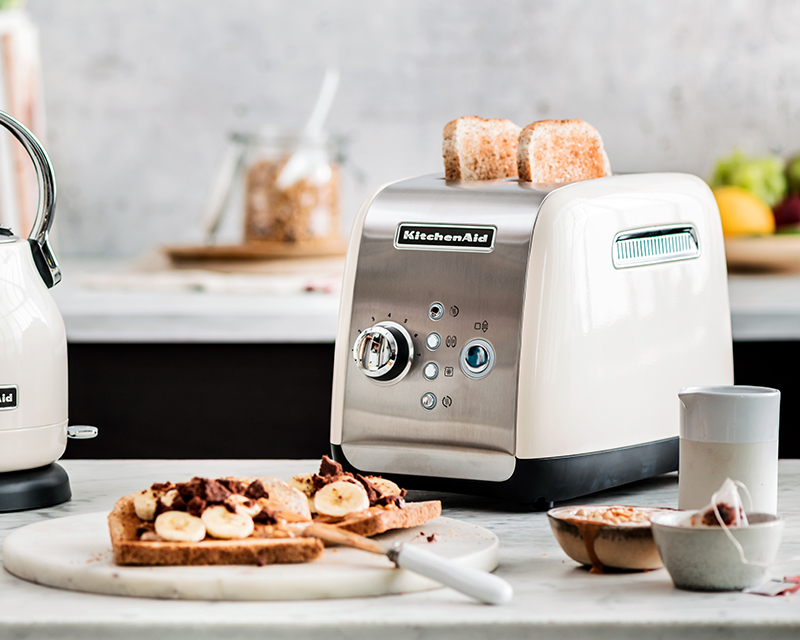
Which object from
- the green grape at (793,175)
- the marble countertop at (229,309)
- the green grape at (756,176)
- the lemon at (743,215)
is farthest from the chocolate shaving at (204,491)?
the green grape at (793,175)

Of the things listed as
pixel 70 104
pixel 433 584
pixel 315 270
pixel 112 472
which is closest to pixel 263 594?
pixel 433 584

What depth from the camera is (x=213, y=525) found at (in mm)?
720

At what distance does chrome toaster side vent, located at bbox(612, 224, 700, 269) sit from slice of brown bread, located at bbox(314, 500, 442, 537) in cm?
29

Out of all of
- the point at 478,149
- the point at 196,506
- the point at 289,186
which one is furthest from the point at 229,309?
the point at 196,506

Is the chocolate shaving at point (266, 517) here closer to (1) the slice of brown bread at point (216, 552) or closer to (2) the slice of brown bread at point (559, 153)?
(1) the slice of brown bread at point (216, 552)

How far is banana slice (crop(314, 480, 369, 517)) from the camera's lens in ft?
2.60

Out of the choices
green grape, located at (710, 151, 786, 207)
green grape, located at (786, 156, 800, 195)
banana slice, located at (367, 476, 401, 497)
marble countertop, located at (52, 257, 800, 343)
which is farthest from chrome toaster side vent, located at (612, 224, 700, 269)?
green grape, located at (786, 156, 800, 195)

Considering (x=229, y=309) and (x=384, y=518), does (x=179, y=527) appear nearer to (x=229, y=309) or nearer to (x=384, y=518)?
(x=384, y=518)

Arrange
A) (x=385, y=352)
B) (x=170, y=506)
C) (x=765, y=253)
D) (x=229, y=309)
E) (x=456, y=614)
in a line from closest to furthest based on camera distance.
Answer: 1. (x=456, y=614)
2. (x=170, y=506)
3. (x=385, y=352)
4. (x=229, y=309)
5. (x=765, y=253)

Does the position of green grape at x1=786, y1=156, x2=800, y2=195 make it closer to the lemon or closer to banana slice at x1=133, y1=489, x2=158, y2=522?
the lemon

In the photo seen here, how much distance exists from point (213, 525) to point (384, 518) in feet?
0.39

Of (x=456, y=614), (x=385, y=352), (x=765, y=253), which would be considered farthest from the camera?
(x=765, y=253)

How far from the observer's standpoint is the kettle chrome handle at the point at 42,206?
95 centimetres

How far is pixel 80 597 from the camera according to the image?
2.25ft
